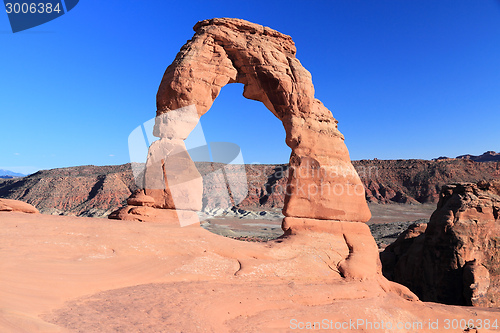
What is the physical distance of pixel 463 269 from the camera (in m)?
12.0

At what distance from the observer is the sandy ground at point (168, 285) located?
3.91 metres

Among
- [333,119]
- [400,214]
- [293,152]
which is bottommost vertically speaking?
[400,214]

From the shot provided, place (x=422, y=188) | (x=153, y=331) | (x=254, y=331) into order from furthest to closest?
(x=422, y=188), (x=254, y=331), (x=153, y=331)

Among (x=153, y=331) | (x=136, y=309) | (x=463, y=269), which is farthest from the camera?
(x=463, y=269)

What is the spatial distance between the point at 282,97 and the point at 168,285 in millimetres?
6632

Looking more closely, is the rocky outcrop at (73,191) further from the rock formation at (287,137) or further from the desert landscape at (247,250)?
the desert landscape at (247,250)

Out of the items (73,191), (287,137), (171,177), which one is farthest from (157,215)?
(73,191)

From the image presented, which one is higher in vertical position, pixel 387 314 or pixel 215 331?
pixel 215 331

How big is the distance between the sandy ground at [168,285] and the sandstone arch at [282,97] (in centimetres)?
193

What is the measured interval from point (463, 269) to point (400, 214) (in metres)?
35.1

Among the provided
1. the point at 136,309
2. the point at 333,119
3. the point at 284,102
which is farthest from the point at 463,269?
the point at 136,309

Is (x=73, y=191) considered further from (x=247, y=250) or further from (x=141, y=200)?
(x=247, y=250)

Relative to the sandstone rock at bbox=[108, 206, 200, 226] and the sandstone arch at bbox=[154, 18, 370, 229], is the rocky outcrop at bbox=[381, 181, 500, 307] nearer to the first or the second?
the sandstone arch at bbox=[154, 18, 370, 229]

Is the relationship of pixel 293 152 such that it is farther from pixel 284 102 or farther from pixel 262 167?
pixel 262 167
